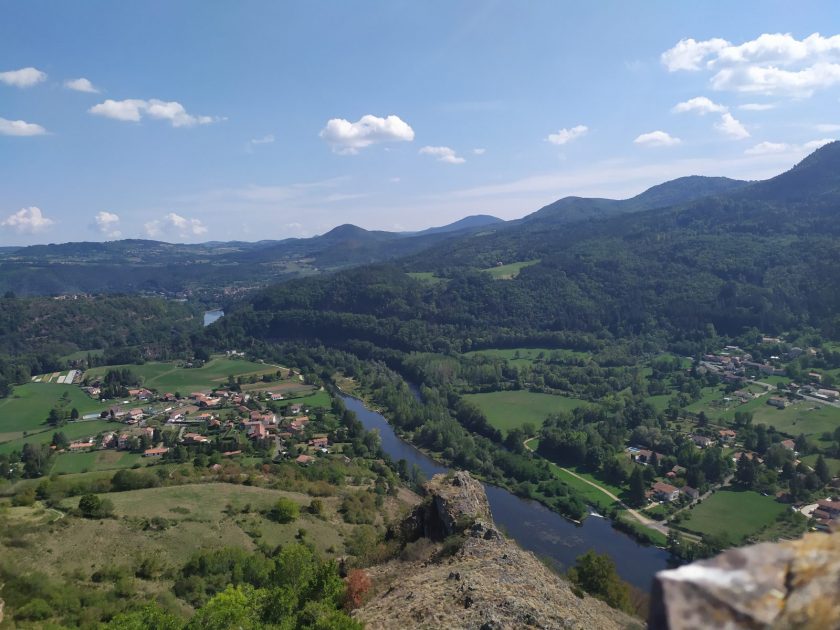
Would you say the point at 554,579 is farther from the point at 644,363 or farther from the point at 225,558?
the point at 644,363

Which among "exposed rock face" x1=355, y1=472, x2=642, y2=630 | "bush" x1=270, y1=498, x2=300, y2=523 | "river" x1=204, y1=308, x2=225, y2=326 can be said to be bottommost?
"river" x1=204, y1=308, x2=225, y2=326

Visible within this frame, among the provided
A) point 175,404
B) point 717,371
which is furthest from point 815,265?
point 175,404

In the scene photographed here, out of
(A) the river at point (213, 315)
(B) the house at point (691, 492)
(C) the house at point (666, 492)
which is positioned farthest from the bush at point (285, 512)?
(A) the river at point (213, 315)

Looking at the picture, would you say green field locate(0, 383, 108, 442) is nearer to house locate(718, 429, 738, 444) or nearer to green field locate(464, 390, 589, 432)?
green field locate(464, 390, 589, 432)

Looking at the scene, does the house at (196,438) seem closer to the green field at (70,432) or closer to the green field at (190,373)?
the green field at (70,432)

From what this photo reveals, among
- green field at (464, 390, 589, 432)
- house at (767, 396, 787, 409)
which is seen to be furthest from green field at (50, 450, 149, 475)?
house at (767, 396, 787, 409)

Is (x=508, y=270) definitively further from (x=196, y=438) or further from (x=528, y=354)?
(x=196, y=438)
